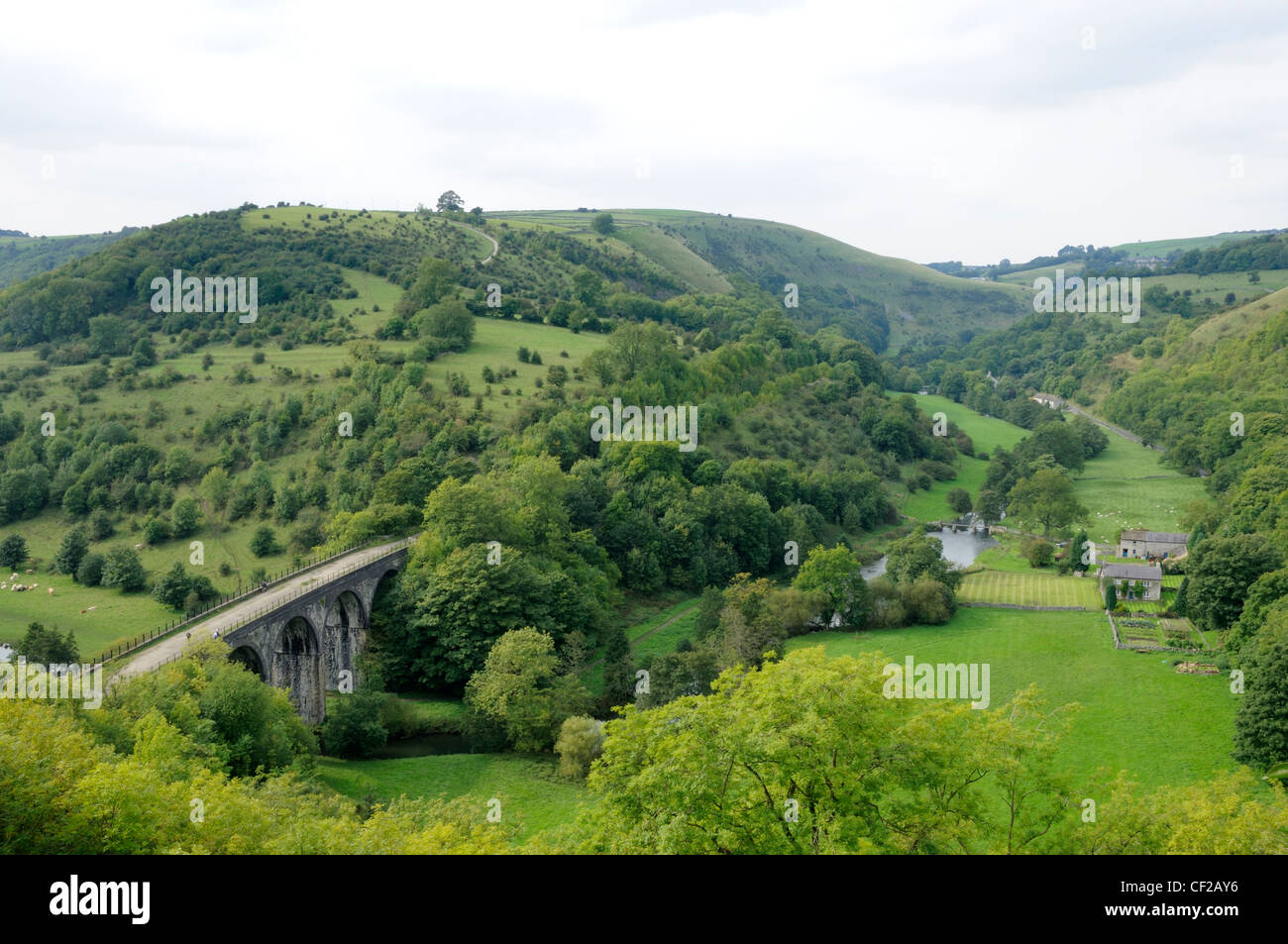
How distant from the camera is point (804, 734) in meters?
19.5

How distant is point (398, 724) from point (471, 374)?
47.6 meters

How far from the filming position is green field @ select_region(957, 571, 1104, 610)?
65750 millimetres

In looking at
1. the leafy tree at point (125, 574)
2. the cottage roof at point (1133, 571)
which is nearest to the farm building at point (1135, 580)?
the cottage roof at point (1133, 571)

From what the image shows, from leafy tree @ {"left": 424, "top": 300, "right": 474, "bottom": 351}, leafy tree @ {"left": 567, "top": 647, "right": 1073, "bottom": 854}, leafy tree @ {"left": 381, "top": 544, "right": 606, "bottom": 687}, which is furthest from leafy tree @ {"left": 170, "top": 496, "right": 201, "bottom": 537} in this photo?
leafy tree @ {"left": 567, "top": 647, "right": 1073, "bottom": 854}

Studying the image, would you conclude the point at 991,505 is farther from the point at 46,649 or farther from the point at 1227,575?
the point at 46,649

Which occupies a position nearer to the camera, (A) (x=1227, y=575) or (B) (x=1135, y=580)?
(A) (x=1227, y=575)

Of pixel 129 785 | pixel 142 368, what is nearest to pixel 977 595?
pixel 129 785

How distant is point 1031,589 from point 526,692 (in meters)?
44.3

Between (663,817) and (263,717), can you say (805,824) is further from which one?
(263,717)

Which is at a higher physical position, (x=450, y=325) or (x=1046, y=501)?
(x=450, y=325)

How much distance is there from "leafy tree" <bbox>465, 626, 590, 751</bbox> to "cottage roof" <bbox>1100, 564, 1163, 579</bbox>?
43749 millimetres

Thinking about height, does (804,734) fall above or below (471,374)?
below

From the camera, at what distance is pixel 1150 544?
7638cm

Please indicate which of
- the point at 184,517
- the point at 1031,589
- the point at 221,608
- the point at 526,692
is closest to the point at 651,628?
the point at 526,692
